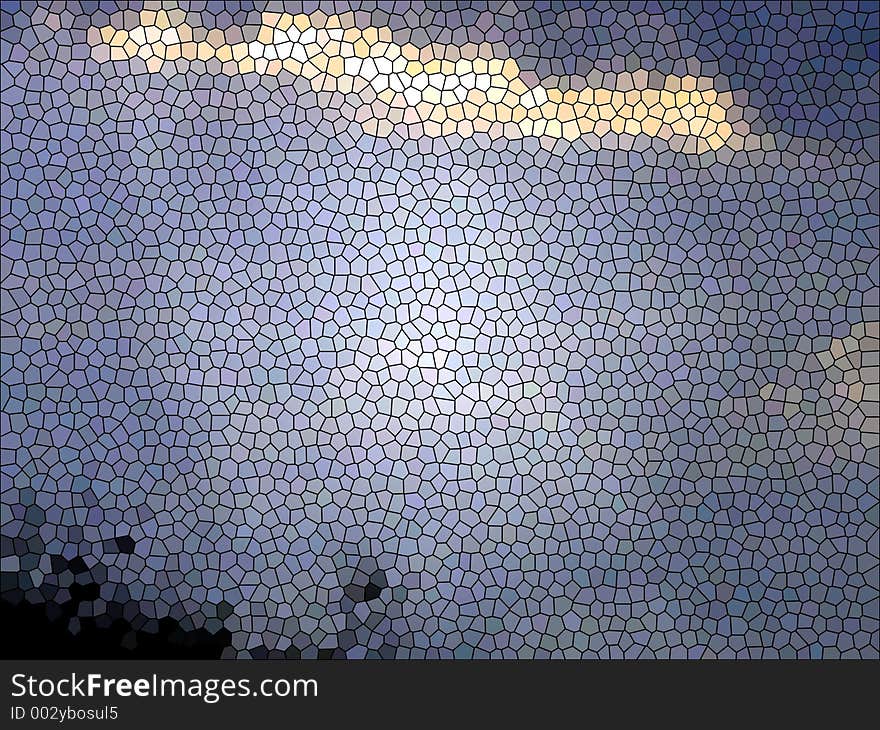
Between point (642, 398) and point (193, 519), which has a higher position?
point (642, 398)

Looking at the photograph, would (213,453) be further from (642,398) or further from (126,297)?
(642,398)

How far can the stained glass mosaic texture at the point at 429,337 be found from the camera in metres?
1.63

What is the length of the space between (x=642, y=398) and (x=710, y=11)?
2.29 ft

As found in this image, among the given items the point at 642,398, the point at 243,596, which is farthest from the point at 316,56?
the point at 243,596

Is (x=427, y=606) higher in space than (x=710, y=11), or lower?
Answer: lower

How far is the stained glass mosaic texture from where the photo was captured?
1.63 meters

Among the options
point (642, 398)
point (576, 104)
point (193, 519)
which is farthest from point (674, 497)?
point (193, 519)

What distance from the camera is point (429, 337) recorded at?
166 centimetres

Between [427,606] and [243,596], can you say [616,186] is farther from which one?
[243,596]

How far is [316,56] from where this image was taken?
167 cm

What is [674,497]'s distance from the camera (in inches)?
65.2
